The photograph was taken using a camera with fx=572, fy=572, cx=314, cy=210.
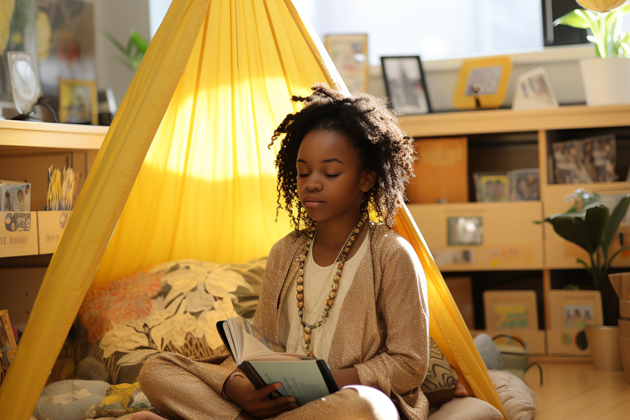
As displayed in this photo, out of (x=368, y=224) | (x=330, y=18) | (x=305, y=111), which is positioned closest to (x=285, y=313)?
(x=368, y=224)

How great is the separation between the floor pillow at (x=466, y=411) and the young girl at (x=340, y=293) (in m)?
0.15

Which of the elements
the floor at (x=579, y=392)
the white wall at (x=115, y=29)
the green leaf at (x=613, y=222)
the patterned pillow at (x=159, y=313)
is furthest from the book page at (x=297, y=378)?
the white wall at (x=115, y=29)

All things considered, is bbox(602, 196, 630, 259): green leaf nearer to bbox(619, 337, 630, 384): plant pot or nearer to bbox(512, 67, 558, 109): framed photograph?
bbox(619, 337, 630, 384): plant pot

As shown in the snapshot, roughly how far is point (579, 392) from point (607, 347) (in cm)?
34

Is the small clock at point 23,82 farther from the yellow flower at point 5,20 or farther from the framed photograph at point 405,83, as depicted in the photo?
the framed photograph at point 405,83

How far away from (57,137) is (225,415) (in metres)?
1.18

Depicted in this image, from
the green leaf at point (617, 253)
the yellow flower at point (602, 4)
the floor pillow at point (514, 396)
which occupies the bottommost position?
the floor pillow at point (514, 396)

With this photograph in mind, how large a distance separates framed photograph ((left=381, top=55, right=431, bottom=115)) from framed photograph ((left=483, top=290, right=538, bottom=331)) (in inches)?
35.8

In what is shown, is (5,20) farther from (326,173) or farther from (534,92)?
(534,92)

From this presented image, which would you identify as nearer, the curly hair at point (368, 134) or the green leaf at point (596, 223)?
the curly hair at point (368, 134)

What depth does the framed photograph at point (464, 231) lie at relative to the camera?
7.91 feet

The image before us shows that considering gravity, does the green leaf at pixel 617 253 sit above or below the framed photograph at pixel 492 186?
below

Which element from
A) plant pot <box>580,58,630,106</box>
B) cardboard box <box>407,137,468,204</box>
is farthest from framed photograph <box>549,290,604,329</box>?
plant pot <box>580,58,630,106</box>

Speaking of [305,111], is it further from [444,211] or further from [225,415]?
[444,211]
